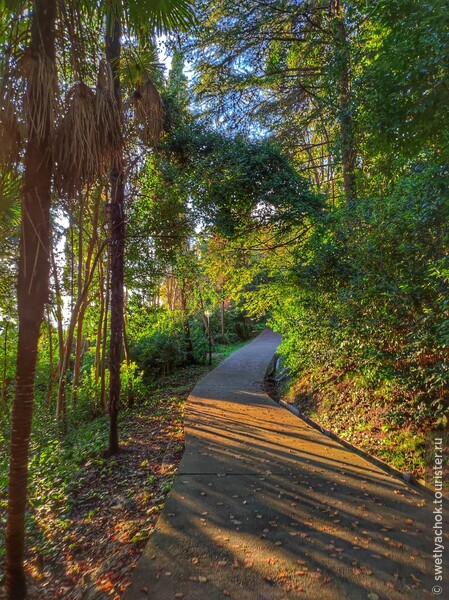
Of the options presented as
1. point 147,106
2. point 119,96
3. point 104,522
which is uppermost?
point 147,106

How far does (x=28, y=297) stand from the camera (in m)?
2.64

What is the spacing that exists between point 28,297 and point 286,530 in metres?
2.96

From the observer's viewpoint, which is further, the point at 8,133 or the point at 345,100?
the point at 345,100

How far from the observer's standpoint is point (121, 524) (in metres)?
3.54

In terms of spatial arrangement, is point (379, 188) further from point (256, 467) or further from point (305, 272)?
point (256, 467)

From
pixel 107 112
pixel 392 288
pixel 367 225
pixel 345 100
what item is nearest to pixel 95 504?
pixel 107 112

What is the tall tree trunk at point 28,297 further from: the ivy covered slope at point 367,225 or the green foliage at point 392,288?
the green foliage at point 392,288

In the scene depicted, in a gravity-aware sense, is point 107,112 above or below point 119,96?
below

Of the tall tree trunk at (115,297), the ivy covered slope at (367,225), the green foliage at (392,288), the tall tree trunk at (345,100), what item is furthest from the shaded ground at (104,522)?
the tall tree trunk at (345,100)

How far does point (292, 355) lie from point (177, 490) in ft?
17.1

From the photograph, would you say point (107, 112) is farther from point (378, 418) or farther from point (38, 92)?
point (378, 418)

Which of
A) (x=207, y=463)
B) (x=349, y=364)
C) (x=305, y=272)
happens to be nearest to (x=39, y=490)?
Answer: (x=207, y=463)

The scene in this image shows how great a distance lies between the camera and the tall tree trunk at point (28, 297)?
2631 mm

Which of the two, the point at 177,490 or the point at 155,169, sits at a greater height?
the point at 155,169
